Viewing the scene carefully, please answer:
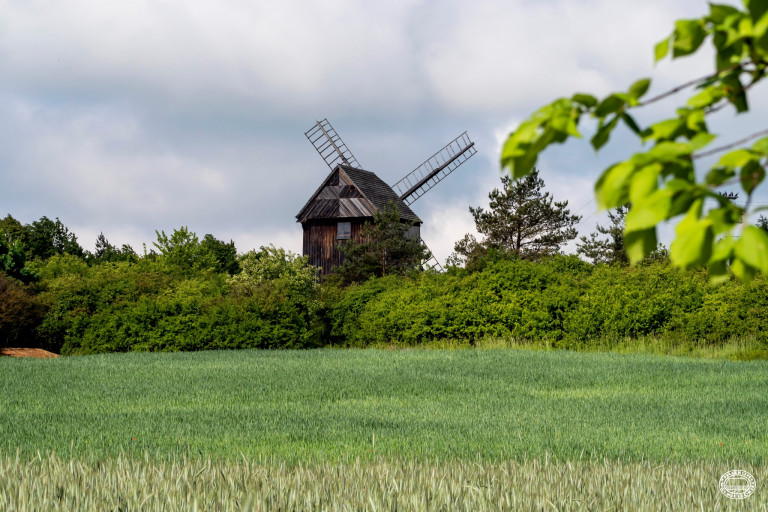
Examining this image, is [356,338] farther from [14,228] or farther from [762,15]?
[14,228]

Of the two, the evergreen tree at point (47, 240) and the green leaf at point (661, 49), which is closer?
the green leaf at point (661, 49)

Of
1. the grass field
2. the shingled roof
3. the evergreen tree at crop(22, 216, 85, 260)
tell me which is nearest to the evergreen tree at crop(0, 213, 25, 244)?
the evergreen tree at crop(22, 216, 85, 260)

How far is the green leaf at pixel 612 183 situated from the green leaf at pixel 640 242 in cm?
9

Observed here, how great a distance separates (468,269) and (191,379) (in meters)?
11.5

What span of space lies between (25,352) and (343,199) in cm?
1930

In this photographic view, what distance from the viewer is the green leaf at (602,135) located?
1.78 m

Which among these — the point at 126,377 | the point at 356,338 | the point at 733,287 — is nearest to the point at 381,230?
the point at 356,338

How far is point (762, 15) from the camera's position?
1607mm

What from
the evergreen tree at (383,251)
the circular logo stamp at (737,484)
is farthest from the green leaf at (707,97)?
the evergreen tree at (383,251)

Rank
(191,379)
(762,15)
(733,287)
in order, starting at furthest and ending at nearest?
1. (733,287)
2. (191,379)
3. (762,15)

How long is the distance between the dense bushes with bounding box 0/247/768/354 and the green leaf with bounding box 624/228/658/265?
58.4ft

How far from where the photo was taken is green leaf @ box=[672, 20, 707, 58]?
179 cm

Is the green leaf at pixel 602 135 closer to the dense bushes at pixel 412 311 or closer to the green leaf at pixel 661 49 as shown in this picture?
the green leaf at pixel 661 49

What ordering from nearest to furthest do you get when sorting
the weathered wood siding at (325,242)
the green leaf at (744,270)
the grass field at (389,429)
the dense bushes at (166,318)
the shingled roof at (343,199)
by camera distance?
the green leaf at (744,270), the grass field at (389,429), the dense bushes at (166,318), the shingled roof at (343,199), the weathered wood siding at (325,242)
